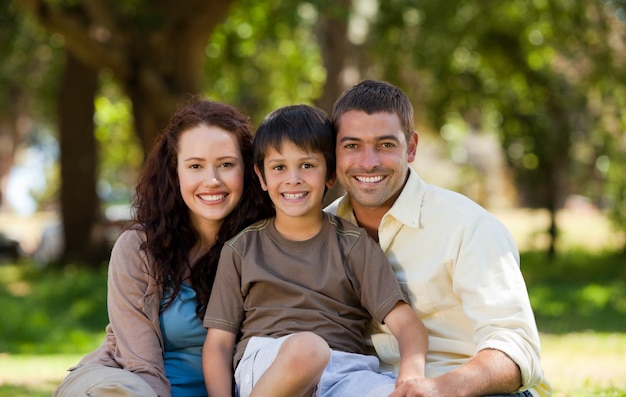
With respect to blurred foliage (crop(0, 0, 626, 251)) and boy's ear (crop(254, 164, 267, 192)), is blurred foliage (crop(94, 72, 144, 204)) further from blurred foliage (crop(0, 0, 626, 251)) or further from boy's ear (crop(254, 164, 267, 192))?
boy's ear (crop(254, 164, 267, 192))

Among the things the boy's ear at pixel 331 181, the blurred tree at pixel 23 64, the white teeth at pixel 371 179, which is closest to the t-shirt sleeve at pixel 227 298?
the boy's ear at pixel 331 181

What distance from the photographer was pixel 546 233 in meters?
16.5

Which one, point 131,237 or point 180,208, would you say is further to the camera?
point 180,208

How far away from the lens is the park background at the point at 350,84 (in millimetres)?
11164

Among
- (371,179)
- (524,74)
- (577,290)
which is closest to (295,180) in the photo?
(371,179)

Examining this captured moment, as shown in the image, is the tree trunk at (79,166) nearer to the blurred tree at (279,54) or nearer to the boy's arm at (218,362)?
the blurred tree at (279,54)

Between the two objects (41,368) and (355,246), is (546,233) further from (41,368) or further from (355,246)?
(355,246)

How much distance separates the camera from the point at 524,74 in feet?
51.7

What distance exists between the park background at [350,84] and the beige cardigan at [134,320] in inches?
185

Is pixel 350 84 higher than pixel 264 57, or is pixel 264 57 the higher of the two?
pixel 264 57

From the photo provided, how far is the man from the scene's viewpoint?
3.51 metres

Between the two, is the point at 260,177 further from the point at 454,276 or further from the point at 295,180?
the point at 454,276

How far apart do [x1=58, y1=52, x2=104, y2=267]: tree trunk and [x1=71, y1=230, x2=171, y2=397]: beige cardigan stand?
12.6m

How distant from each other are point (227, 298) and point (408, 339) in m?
0.77
